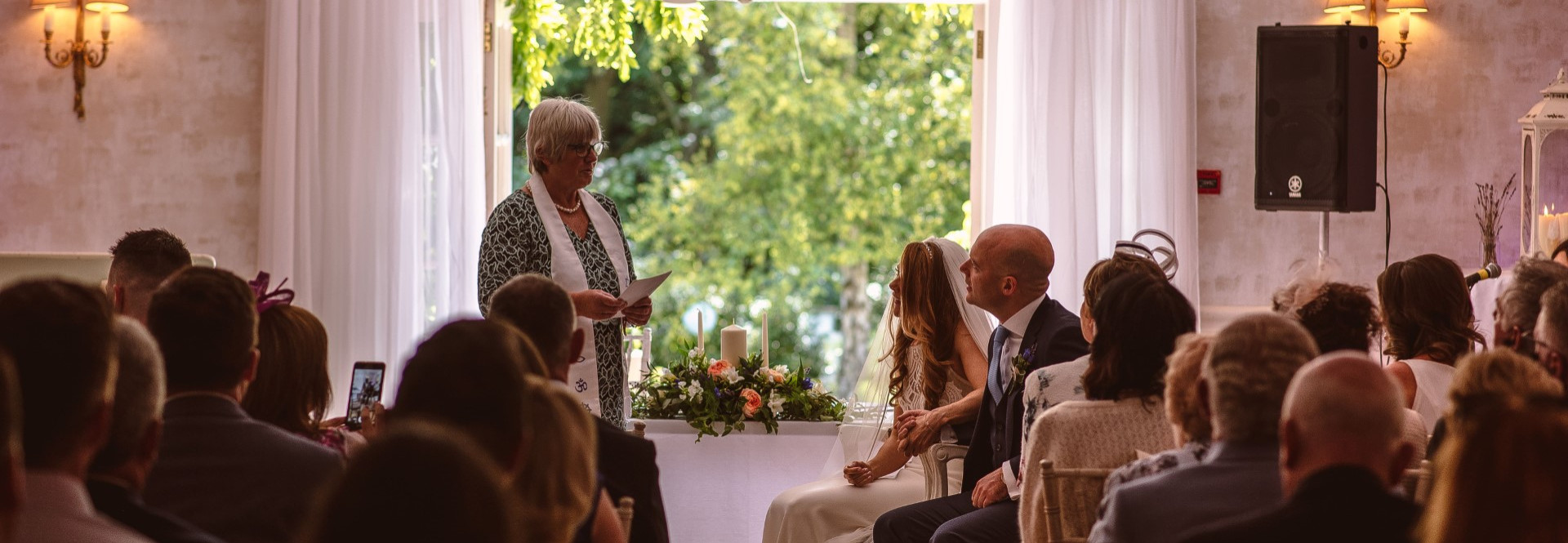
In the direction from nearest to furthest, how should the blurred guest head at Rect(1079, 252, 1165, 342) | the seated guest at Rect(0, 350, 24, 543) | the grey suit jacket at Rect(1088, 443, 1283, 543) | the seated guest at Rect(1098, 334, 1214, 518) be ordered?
the seated guest at Rect(0, 350, 24, 543) < the grey suit jacket at Rect(1088, 443, 1283, 543) < the seated guest at Rect(1098, 334, 1214, 518) < the blurred guest head at Rect(1079, 252, 1165, 342)

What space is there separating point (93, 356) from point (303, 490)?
507 millimetres

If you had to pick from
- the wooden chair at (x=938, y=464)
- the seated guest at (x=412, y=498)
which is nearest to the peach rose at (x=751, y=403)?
the wooden chair at (x=938, y=464)

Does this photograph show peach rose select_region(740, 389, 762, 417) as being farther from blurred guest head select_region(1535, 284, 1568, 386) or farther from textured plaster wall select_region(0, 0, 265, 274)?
blurred guest head select_region(1535, 284, 1568, 386)

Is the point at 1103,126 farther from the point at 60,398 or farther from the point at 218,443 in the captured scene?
the point at 60,398

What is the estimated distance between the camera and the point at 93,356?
1.51 m

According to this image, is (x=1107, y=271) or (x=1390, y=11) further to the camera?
(x=1390, y=11)

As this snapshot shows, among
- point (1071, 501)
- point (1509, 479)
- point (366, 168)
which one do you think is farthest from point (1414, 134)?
point (1509, 479)

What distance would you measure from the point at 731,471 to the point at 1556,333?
8.77 ft

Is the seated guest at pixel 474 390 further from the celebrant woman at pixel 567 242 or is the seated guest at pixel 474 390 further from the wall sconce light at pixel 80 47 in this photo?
the wall sconce light at pixel 80 47

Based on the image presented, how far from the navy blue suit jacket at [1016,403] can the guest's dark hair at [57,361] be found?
212cm

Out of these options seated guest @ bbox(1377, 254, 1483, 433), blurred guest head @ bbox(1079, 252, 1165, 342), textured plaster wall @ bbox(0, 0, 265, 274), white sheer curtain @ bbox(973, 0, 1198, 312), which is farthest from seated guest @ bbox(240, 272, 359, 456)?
white sheer curtain @ bbox(973, 0, 1198, 312)

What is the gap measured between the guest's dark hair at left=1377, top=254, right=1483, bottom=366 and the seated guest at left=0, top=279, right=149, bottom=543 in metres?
2.85

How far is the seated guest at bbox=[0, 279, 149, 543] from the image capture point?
4.62 ft

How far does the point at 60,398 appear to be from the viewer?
1483 millimetres
